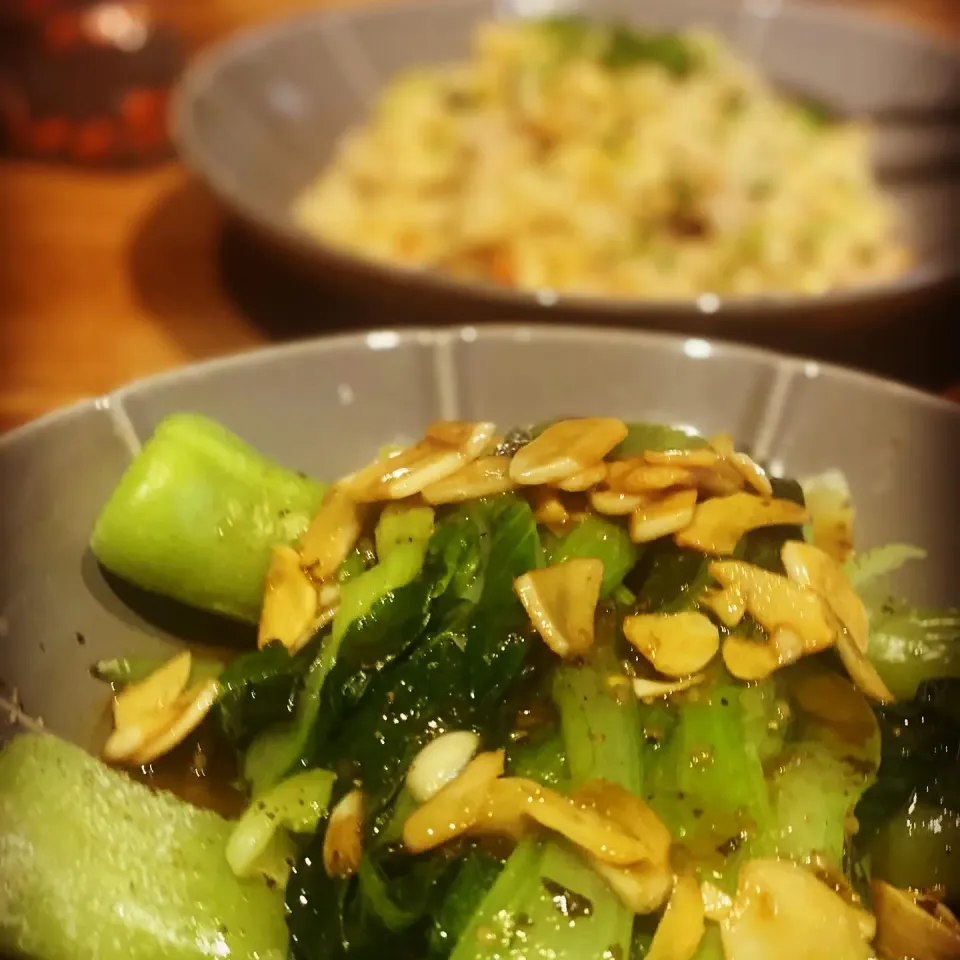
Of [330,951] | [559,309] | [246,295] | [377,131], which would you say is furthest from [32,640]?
[377,131]

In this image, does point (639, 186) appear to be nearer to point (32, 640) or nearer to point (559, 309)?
point (559, 309)

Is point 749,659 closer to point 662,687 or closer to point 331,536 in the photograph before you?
point 662,687

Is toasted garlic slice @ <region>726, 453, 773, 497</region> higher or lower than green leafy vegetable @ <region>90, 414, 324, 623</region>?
lower

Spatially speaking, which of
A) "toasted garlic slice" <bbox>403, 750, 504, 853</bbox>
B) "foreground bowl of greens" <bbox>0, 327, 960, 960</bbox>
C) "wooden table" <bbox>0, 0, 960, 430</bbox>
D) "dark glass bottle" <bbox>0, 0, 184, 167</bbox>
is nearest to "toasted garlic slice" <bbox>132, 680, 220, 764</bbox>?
"foreground bowl of greens" <bbox>0, 327, 960, 960</bbox>

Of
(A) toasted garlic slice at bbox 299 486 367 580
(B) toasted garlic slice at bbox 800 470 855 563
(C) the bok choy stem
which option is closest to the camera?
(C) the bok choy stem

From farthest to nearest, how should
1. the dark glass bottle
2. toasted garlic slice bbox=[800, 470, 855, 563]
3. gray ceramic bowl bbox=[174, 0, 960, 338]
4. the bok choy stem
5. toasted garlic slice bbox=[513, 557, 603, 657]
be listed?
the dark glass bottle
gray ceramic bowl bbox=[174, 0, 960, 338]
toasted garlic slice bbox=[800, 470, 855, 563]
toasted garlic slice bbox=[513, 557, 603, 657]
the bok choy stem

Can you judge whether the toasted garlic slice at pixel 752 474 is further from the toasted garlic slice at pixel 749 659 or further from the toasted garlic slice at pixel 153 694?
the toasted garlic slice at pixel 153 694

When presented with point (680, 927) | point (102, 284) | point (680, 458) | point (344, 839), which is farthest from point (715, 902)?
point (102, 284)

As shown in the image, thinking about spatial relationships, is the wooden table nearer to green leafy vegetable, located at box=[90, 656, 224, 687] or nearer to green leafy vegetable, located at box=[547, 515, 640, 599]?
green leafy vegetable, located at box=[90, 656, 224, 687]
